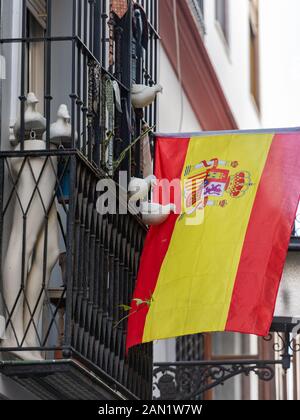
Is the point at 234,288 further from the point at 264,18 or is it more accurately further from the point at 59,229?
the point at 264,18

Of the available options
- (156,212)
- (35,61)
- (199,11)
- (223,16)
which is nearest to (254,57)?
(223,16)

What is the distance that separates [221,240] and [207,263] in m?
0.21

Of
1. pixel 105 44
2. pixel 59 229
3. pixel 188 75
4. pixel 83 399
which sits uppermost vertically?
pixel 188 75

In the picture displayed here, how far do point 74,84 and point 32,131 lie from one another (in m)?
0.46

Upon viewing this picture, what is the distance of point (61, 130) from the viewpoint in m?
13.1

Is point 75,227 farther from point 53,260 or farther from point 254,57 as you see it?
point 254,57

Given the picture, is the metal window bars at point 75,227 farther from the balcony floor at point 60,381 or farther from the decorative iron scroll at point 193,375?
the decorative iron scroll at point 193,375

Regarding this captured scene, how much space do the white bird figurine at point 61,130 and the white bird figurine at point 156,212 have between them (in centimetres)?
120

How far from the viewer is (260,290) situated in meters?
13.6

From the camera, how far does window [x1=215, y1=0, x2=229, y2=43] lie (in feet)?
85.7

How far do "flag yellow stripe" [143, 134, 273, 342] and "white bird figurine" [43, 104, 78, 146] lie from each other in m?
1.40

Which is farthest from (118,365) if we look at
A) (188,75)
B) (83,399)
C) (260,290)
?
(188,75)

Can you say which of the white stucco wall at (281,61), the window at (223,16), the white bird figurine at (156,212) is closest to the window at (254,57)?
the white stucco wall at (281,61)

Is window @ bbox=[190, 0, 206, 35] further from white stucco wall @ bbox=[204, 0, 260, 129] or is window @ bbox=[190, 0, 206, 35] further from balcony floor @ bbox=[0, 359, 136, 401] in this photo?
balcony floor @ bbox=[0, 359, 136, 401]
